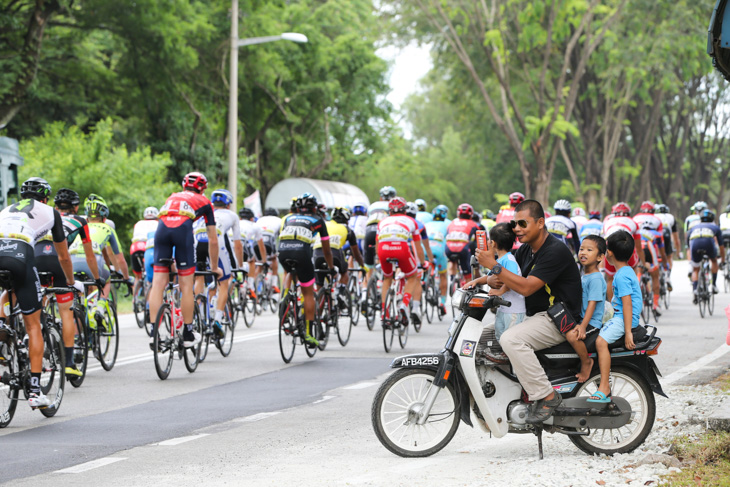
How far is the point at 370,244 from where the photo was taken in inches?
722

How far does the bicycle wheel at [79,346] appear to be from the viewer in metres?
11.3

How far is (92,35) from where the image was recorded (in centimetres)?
3506

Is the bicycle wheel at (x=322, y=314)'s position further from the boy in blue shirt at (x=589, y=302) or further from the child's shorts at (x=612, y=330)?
the child's shorts at (x=612, y=330)

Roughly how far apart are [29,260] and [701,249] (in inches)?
572

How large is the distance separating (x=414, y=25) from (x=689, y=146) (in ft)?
80.0

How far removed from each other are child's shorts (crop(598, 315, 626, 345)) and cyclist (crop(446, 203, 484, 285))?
39.1 ft

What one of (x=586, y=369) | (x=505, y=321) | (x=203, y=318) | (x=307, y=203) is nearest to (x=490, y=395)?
(x=505, y=321)

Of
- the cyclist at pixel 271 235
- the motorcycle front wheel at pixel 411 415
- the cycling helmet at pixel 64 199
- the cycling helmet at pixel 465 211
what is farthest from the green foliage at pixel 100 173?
the motorcycle front wheel at pixel 411 415

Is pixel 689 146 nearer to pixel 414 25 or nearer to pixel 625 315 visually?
pixel 414 25

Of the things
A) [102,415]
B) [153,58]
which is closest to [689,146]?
[153,58]

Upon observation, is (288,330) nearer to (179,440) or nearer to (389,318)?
(389,318)

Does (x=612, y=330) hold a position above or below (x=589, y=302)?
below

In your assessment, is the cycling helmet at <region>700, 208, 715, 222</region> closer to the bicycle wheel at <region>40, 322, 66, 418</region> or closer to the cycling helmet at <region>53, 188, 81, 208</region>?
the cycling helmet at <region>53, 188, 81, 208</region>

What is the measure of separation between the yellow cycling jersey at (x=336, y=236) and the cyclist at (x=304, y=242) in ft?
8.62
